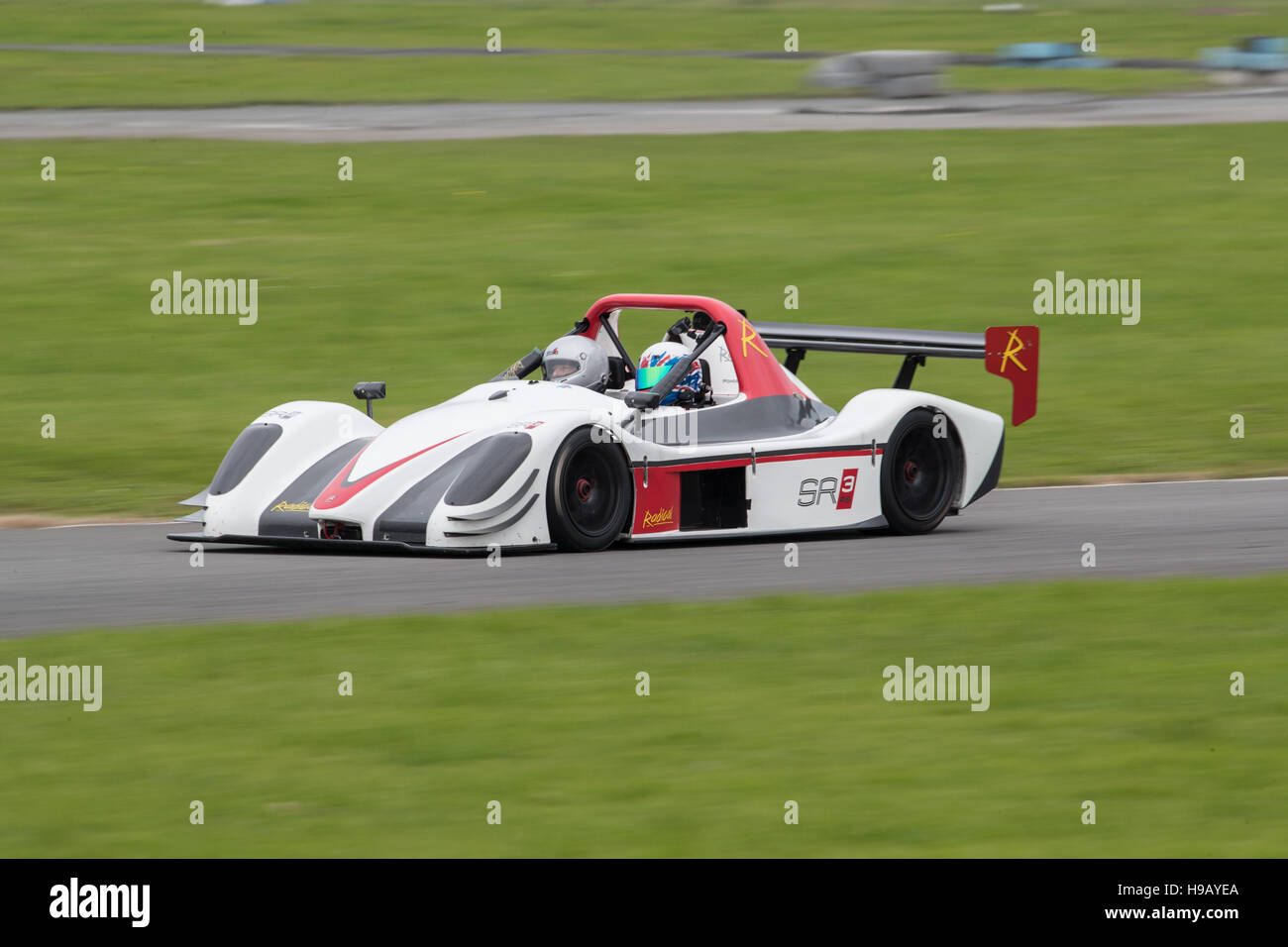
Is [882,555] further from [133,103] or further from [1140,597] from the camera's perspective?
[133,103]

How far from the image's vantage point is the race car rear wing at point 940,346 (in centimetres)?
1230

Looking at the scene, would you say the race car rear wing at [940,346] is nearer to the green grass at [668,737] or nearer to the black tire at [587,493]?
the black tire at [587,493]

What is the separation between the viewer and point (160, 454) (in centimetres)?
1532

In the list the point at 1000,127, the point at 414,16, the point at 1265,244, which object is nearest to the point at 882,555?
the point at 1265,244

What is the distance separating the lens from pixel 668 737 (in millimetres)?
6980

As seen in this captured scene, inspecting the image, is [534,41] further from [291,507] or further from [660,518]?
[291,507]

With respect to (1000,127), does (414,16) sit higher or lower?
higher

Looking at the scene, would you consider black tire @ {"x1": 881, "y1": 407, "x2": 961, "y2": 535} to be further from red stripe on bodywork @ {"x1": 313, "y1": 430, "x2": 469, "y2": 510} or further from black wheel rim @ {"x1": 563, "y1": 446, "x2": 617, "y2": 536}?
red stripe on bodywork @ {"x1": 313, "y1": 430, "x2": 469, "y2": 510}

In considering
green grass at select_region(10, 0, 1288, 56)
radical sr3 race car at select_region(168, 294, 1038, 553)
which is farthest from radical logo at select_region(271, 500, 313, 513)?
green grass at select_region(10, 0, 1288, 56)

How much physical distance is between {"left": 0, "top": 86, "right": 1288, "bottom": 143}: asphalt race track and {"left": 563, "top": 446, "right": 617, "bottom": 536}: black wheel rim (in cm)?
1841

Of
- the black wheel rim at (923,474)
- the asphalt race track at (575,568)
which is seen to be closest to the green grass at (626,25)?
the asphalt race track at (575,568)

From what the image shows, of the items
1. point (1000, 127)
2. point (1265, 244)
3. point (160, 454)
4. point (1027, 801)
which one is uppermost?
point (1000, 127)

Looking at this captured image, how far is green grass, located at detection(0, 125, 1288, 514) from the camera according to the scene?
55.3 feet

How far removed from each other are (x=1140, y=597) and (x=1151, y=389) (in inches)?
362
